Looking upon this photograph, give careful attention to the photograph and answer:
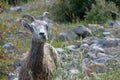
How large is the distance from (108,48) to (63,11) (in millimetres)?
5448

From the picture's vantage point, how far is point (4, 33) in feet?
28.7

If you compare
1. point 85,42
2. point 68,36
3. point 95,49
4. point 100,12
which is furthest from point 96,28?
point 95,49

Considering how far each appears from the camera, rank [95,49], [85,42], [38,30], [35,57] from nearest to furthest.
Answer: [38,30] < [35,57] < [95,49] < [85,42]

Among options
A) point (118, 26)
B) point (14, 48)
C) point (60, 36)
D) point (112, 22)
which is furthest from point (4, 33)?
point (112, 22)

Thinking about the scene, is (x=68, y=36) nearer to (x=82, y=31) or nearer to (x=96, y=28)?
(x=82, y=31)

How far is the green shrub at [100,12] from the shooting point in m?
14.9

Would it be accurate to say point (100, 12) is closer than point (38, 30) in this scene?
No

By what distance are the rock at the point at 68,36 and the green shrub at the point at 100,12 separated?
194 cm

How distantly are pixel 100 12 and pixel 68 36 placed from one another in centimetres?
233

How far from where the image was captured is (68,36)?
1300 cm

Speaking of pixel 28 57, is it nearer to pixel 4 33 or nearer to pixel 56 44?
pixel 4 33

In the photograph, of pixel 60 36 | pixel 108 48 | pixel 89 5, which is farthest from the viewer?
pixel 89 5

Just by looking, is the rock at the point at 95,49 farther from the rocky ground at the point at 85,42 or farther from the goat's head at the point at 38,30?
the goat's head at the point at 38,30

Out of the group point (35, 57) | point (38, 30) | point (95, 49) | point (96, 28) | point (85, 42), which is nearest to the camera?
point (38, 30)
